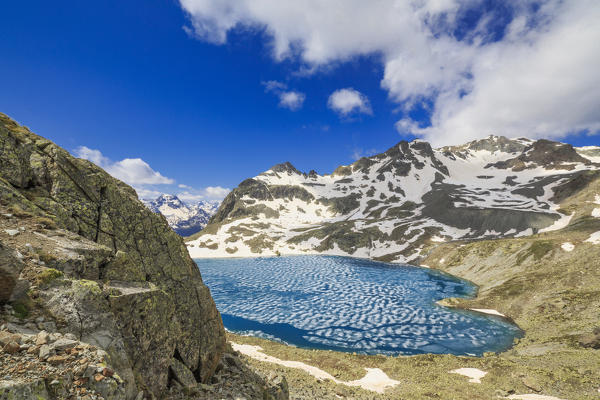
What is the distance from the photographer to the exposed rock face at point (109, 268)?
309 inches

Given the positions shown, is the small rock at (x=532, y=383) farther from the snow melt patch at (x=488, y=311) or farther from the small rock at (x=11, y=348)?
the small rock at (x=11, y=348)

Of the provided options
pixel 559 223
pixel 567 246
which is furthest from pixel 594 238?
pixel 559 223

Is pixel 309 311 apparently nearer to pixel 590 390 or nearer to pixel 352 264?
pixel 590 390

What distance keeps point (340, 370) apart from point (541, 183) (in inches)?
9398

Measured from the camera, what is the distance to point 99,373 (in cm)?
585

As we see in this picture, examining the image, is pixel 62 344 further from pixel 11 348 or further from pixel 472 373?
pixel 472 373

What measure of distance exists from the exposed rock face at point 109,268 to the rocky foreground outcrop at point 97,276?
1.4 inches

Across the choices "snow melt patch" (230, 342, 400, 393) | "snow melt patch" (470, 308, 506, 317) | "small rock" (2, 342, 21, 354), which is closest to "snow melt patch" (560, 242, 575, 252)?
"snow melt patch" (470, 308, 506, 317)

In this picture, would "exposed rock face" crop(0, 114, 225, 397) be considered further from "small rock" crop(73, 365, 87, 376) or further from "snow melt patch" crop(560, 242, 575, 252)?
"snow melt patch" crop(560, 242, 575, 252)

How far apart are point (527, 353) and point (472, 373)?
11834mm

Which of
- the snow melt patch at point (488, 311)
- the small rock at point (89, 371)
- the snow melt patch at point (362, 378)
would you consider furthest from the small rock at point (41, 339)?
the snow melt patch at point (488, 311)

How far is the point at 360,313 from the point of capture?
168 ft

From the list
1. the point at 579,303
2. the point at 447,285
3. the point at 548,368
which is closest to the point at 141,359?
the point at 548,368

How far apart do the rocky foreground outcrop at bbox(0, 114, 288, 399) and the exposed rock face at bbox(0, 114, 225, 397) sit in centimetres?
4
